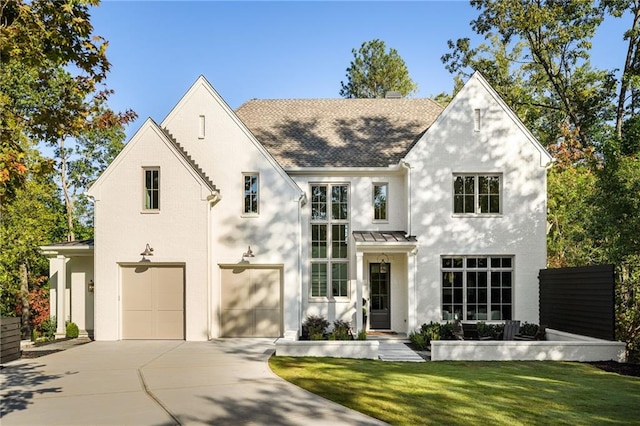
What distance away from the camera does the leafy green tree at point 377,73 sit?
42.9 meters

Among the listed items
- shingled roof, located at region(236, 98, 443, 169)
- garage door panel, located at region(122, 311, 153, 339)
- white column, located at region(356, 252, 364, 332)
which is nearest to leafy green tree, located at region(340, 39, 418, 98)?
shingled roof, located at region(236, 98, 443, 169)

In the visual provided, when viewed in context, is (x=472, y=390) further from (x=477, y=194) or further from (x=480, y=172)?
(x=480, y=172)

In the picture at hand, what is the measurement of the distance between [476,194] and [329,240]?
557 centimetres

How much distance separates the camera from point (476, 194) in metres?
18.8

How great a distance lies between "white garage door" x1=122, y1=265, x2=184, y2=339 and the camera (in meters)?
17.0

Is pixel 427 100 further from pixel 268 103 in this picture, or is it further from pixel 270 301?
pixel 270 301

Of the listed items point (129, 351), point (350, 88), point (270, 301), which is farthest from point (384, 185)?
point (350, 88)

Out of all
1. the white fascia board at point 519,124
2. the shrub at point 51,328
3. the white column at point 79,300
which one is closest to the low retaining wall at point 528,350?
the white fascia board at point 519,124

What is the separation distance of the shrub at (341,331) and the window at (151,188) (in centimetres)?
711

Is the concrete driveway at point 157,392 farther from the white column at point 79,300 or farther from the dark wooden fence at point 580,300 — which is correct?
the dark wooden fence at point 580,300

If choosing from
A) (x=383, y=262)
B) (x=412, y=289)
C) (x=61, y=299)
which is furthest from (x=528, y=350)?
(x=61, y=299)

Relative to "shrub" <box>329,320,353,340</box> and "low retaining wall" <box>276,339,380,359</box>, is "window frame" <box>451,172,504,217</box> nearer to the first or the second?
"shrub" <box>329,320,353,340</box>

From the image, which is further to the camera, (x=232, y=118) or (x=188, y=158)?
(x=232, y=118)

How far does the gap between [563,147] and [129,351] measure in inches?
932
